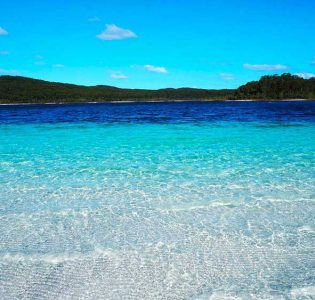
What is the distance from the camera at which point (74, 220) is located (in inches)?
227

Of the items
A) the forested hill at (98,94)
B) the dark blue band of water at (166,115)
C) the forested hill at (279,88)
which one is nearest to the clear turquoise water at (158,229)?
the dark blue band of water at (166,115)

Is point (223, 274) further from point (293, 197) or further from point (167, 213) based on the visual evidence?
point (293, 197)

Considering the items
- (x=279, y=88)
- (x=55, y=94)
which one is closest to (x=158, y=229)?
(x=279, y=88)

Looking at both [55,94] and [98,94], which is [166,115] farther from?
[98,94]

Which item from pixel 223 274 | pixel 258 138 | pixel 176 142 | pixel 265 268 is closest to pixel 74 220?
pixel 223 274

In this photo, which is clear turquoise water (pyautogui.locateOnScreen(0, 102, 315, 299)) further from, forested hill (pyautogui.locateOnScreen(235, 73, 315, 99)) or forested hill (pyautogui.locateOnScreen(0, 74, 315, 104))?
forested hill (pyautogui.locateOnScreen(235, 73, 315, 99))

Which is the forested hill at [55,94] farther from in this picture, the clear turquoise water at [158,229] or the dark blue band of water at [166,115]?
the clear turquoise water at [158,229]

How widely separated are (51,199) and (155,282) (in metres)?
3.86

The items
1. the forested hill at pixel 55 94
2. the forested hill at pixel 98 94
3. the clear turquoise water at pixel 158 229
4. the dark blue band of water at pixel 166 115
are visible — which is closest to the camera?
the clear turquoise water at pixel 158 229

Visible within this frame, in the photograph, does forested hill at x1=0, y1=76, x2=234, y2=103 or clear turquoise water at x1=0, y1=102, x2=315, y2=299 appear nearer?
clear turquoise water at x1=0, y1=102, x2=315, y2=299

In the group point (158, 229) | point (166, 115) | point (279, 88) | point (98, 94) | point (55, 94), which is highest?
point (279, 88)

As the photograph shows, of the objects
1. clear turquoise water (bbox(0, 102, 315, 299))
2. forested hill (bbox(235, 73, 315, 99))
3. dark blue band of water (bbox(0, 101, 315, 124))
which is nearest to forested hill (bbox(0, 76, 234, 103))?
forested hill (bbox(235, 73, 315, 99))

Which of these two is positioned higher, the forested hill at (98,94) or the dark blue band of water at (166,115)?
the forested hill at (98,94)

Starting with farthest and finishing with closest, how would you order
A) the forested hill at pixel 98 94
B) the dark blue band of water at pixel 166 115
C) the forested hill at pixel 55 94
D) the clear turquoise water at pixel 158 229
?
the forested hill at pixel 55 94, the forested hill at pixel 98 94, the dark blue band of water at pixel 166 115, the clear turquoise water at pixel 158 229
